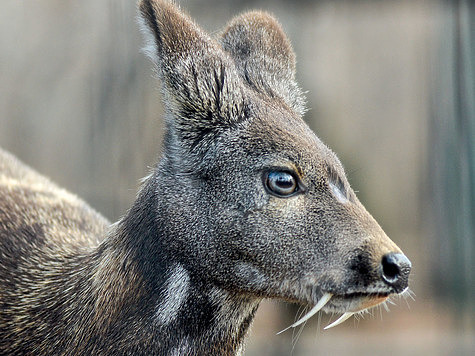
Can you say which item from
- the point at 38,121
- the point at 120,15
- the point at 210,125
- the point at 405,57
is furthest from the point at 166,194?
the point at 405,57

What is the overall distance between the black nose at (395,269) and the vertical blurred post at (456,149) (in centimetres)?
357

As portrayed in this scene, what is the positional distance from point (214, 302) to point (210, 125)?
744 mm

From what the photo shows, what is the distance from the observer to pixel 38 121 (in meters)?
9.05

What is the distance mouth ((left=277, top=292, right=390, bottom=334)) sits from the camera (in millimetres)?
2922

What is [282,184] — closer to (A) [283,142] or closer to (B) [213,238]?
(A) [283,142]

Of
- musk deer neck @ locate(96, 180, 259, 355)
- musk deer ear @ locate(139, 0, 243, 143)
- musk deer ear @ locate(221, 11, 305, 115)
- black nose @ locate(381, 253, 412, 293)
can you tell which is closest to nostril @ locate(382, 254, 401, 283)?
black nose @ locate(381, 253, 412, 293)

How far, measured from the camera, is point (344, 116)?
9445 millimetres

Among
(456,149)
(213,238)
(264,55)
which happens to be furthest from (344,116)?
(213,238)

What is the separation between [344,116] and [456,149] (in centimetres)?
278

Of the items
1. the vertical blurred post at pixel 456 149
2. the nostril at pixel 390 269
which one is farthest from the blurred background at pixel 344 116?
the nostril at pixel 390 269

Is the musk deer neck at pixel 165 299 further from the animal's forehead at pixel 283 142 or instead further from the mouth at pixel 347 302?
the animal's forehead at pixel 283 142

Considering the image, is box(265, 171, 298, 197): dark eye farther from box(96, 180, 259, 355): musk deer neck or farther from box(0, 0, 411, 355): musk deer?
box(96, 180, 259, 355): musk deer neck

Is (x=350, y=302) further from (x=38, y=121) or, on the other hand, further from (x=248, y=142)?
(x=38, y=121)

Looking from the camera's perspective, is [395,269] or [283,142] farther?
[283,142]
